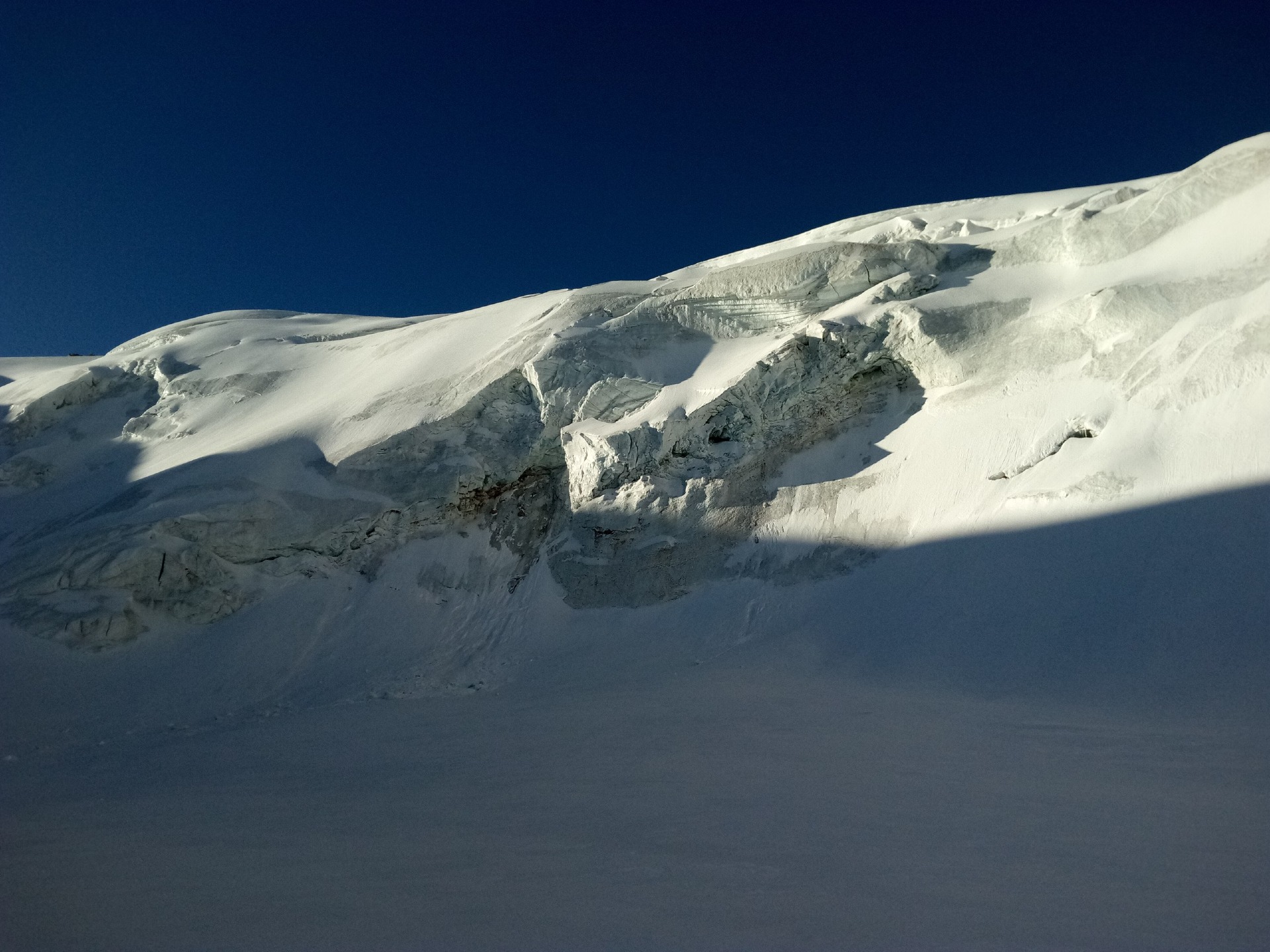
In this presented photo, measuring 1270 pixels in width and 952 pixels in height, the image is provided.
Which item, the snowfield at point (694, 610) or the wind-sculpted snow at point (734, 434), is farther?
the wind-sculpted snow at point (734, 434)

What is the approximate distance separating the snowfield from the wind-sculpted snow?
8cm

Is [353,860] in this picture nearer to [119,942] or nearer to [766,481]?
[119,942]

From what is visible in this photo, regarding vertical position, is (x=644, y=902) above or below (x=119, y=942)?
below

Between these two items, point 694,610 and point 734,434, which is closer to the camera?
point 694,610

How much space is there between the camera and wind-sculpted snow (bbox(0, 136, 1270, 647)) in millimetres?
11992

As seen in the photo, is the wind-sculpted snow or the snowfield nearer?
the snowfield

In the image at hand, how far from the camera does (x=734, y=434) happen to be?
15633 millimetres

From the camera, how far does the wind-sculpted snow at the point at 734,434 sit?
1199cm

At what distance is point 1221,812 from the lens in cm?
464

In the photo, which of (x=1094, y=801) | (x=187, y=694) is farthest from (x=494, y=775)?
(x=187, y=694)

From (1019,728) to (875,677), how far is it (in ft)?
9.93

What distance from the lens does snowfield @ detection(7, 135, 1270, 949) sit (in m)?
4.21

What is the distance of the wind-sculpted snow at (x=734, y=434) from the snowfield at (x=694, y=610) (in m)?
0.08

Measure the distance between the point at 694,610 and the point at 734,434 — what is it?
3.95 meters
